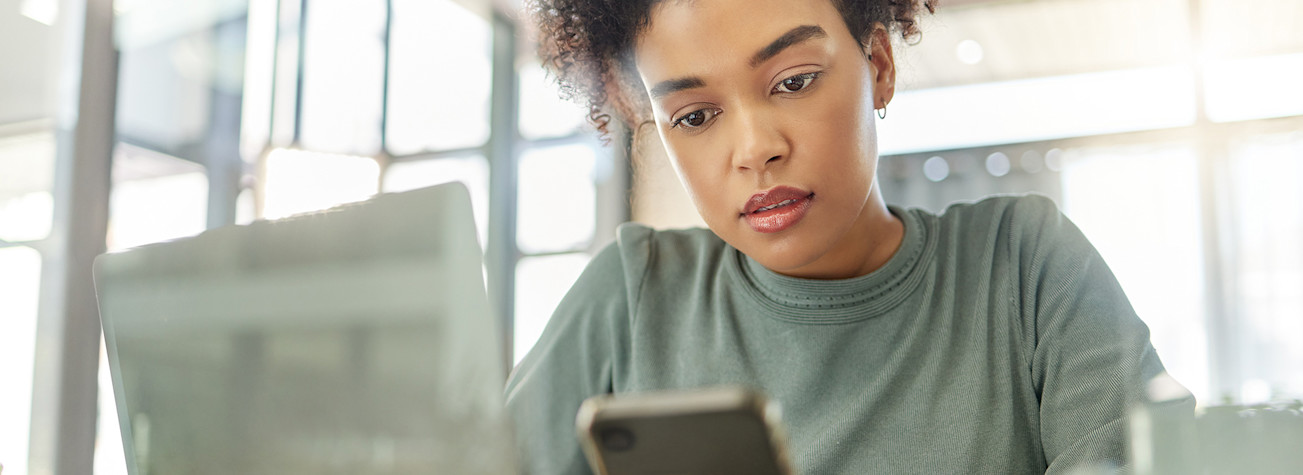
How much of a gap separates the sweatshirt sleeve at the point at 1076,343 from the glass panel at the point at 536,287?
311 centimetres

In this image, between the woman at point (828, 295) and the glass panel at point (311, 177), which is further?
the glass panel at point (311, 177)

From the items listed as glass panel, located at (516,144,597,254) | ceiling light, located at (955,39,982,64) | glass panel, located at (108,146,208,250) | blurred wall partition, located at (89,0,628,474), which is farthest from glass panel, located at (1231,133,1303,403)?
glass panel, located at (108,146,208,250)

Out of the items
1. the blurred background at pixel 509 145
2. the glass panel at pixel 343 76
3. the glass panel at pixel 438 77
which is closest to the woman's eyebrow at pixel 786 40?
the blurred background at pixel 509 145

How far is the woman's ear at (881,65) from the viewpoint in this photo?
0.79 metres

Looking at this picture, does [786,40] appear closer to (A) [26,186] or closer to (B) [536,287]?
(A) [26,186]

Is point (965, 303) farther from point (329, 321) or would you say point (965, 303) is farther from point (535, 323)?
point (535, 323)

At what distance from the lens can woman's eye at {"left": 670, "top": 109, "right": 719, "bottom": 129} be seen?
0.71 meters

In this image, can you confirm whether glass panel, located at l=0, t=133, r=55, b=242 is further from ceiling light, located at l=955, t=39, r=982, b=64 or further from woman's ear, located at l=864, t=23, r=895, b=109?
ceiling light, located at l=955, t=39, r=982, b=64

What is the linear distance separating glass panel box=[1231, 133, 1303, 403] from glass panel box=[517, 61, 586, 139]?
251 cm

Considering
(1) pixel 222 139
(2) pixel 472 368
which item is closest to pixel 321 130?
(1) pixel 222 139

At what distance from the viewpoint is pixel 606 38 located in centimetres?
86

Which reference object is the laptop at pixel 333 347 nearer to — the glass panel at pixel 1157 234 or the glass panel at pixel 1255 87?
the glass panel at pixel 1157 234

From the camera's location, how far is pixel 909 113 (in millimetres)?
3936

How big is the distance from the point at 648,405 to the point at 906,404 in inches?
17.4
